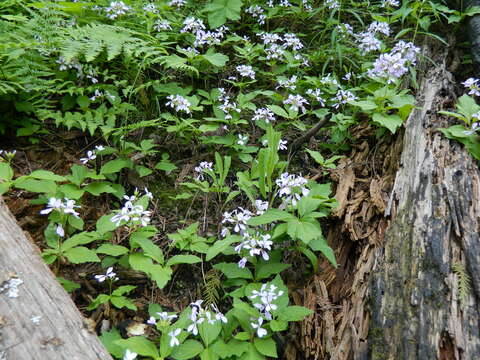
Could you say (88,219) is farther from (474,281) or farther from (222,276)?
(474,281)

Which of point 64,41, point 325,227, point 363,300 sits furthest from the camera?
point 64,41

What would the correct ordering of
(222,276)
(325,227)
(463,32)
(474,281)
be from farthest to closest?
(463,32) → (325,227) → (222,276) → (474,281)

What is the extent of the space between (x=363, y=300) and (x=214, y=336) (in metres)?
0.84

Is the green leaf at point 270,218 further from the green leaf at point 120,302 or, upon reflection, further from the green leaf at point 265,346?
the green leaf at point 120,302

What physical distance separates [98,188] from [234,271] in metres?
1.20

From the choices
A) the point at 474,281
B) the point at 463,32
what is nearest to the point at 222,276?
the point at 474,281

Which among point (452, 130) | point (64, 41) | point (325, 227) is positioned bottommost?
point (325, 227)

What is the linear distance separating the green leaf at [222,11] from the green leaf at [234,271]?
3.13 metres

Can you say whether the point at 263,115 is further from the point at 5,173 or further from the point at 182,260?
the point at 5,173

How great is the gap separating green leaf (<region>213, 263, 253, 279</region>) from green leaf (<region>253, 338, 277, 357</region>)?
0.40 meters

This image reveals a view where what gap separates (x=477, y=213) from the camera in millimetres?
2107

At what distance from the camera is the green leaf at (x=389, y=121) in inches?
110

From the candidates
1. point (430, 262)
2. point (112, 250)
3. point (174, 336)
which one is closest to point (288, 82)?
point (430, 262)

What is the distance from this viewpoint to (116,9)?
12.7 ft
